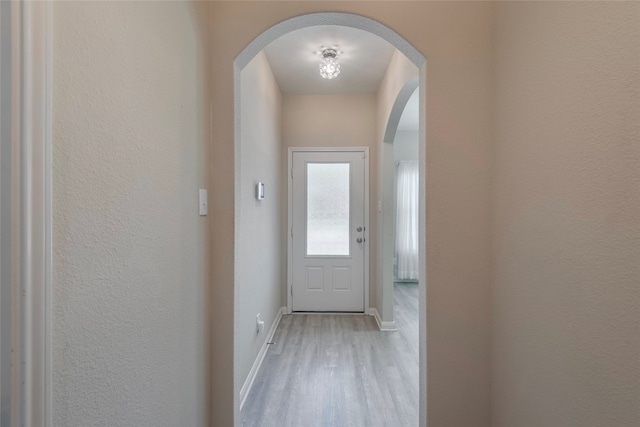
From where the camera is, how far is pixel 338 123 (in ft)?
12.8

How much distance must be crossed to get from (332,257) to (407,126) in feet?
9.24

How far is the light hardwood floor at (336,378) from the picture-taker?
1.98 metres

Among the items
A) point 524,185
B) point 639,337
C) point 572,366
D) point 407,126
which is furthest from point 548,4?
point 407,126

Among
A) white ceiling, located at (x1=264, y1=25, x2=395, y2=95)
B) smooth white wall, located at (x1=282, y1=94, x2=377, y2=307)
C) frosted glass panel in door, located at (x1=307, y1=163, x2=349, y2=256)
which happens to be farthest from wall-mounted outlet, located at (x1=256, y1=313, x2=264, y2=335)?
white ceiling, located at (x1=264, y1=25, x2=395, y2=95)

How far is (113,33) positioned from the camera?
0.87 m

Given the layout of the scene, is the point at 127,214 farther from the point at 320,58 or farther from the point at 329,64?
the point at 320,58

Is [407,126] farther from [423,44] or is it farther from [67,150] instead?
[67,150]

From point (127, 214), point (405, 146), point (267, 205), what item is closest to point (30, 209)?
point (127, 214)

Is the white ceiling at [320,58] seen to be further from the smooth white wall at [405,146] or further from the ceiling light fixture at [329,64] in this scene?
the smooth white wall at [405,146]

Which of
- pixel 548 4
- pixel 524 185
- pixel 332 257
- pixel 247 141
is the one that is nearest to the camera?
pixel 548 4

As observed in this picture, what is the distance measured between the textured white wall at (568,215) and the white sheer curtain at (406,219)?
4.27m

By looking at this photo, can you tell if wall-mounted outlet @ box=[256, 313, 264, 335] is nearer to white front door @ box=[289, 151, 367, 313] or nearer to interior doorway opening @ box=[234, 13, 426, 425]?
interior doorway opening @ box=[234, 13, 426, 425]

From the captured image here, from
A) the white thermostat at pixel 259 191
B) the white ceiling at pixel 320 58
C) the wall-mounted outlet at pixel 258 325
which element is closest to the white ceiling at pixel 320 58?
the white ceiling at pixel 320 58

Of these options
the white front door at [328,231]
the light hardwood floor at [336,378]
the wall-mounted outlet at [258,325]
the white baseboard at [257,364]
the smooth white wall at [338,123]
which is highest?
the smooth white wall at [338,123]
